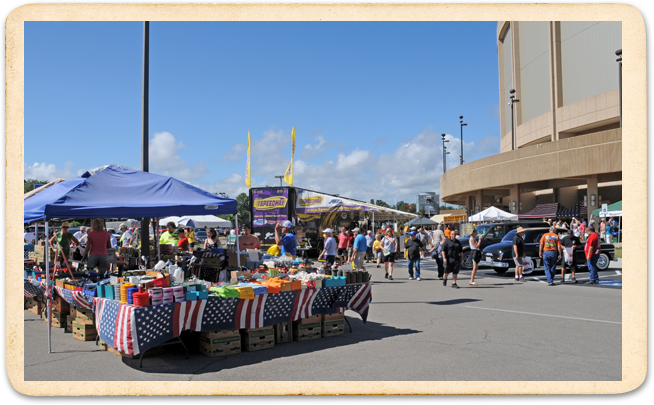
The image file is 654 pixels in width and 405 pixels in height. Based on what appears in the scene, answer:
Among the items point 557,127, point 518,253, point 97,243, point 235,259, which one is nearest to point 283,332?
point 235,259

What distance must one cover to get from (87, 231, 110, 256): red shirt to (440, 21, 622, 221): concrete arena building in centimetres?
3651

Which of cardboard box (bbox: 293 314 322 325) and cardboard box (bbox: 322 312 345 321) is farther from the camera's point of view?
cardboard box (bbox: 322 312 345 321)

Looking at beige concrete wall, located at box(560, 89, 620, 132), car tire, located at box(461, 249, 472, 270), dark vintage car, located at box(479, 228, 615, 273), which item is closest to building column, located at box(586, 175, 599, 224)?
beige concrete wall, located at box(560, 89, 620, 132)

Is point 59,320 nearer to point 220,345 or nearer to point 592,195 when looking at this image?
point 220,345

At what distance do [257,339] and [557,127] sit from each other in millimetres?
50802

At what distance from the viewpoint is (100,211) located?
797 cm

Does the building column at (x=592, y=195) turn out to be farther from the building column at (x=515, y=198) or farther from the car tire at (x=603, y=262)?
the car tire at (x=603, y=262)

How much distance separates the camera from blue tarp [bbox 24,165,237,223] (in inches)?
304

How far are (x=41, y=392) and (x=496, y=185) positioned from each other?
4993cm

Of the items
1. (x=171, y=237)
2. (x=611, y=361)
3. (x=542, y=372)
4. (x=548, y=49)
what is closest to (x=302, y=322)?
(x=542, y=372)

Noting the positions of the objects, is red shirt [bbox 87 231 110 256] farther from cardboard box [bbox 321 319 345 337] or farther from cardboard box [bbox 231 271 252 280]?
cardboard box [bbox 321 319 345 337]

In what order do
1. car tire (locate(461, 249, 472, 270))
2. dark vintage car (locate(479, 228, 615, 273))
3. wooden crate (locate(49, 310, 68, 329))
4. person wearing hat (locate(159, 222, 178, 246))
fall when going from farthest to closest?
car tire (locate(461, 249, 472, 270))
dark vintage car (locate(479, 228, 615, 273))
person wearing hat (locate(159, 222, 178, 246))
wooden crate (locate(49, 310, 68, 329))

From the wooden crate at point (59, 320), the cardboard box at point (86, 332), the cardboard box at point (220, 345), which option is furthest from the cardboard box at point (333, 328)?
the wooden crate at point (59, 320)

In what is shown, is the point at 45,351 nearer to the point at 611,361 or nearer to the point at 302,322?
the point at 302,322
